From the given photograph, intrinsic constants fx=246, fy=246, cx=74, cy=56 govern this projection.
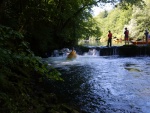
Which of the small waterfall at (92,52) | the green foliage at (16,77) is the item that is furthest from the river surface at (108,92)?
the small waterfall at (92,52)

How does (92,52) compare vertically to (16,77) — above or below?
above

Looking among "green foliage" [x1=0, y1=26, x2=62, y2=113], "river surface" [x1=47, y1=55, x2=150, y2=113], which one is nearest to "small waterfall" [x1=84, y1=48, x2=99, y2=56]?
"river surface" [x1=47, y1=55, x2=150, y2=113]

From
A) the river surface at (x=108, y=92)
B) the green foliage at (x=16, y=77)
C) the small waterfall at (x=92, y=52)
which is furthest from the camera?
the small waterfall at (x=92, y=52)

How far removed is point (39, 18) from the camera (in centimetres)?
1825

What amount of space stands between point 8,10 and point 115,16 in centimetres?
8739

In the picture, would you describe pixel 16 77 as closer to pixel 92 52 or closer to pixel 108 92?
pixel 108 92

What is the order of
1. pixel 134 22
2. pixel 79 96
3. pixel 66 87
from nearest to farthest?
pixel 79 96 < pixel 66 87 < pixel 134 22

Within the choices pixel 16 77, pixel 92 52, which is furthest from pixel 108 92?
pixel 92 52

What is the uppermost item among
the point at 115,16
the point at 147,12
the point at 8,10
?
the point at 115,16

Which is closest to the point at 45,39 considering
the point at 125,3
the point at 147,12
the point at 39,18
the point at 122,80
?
the point at 39,18

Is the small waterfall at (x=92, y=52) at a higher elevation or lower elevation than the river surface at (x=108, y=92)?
higher

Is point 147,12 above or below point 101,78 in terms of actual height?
above

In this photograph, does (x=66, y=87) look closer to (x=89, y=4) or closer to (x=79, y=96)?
(x=79, y=96)

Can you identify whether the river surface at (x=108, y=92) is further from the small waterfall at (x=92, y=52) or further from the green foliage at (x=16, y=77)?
the small waterfall at (x=92, y=52)
